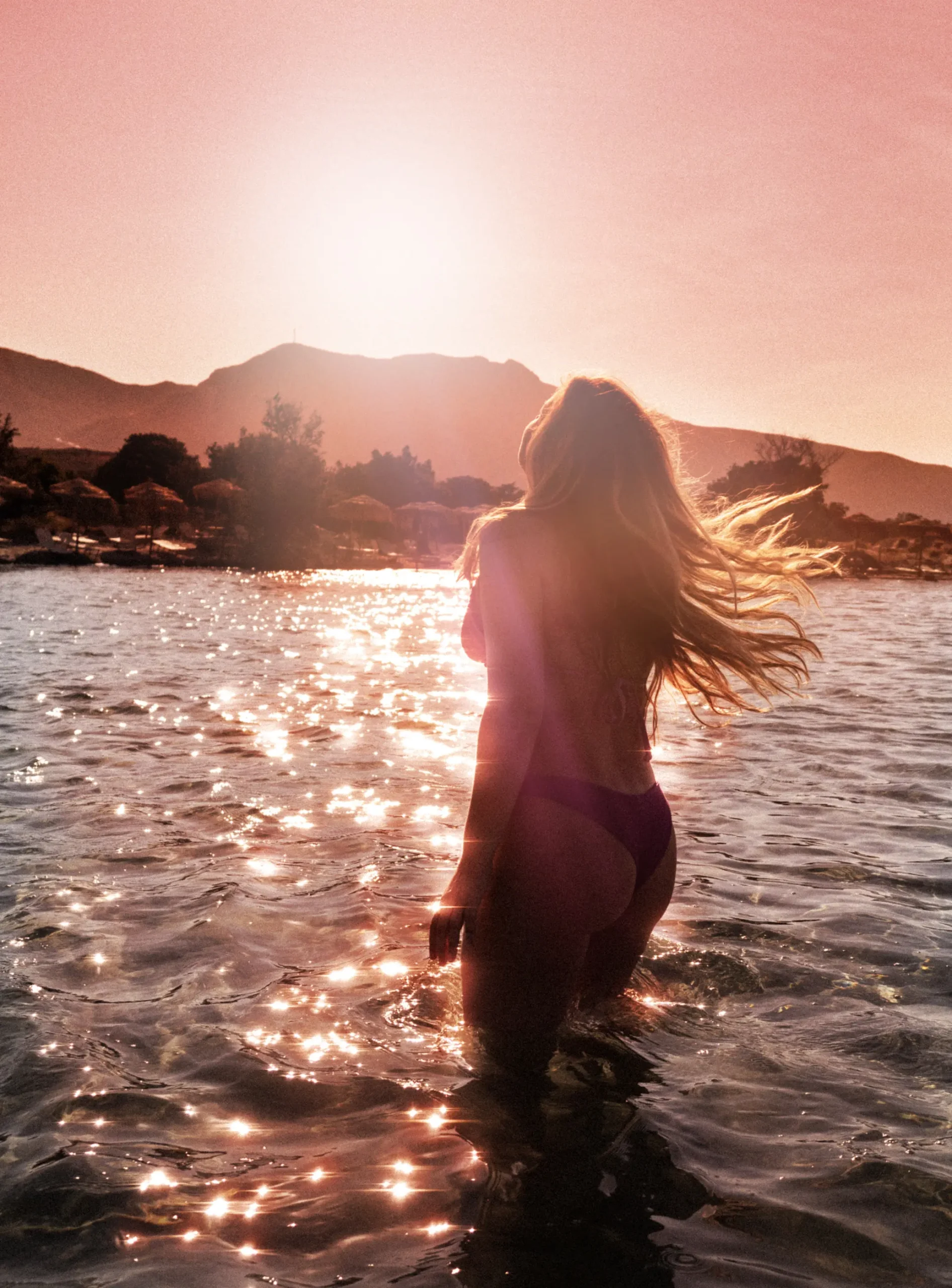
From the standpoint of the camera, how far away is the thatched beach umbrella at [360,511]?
209ft

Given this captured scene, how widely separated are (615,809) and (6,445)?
58.8 m

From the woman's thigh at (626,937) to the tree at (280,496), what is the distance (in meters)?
51.1

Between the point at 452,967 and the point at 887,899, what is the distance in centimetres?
210

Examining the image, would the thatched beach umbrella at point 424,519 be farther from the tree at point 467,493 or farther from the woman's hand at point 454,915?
the woman's hand at point 454,915

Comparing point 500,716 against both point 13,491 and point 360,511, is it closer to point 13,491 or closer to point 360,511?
point 13,491

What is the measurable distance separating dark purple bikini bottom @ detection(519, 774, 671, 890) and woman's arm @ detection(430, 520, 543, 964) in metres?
0.12

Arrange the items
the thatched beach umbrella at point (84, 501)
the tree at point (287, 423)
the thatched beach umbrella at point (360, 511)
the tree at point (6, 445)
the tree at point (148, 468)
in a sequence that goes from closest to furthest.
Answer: the thatched beach umbrella at point (84, 501), the tree at point (6, 445), the tree at point (287, 423), the thatched beach umbrella at point (360, 511), the tree at point (148, 468)

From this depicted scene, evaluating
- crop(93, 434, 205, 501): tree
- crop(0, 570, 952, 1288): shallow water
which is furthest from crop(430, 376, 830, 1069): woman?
crop(93, 434, 205, 501): tree

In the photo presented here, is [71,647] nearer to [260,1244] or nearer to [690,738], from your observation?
[690,738]

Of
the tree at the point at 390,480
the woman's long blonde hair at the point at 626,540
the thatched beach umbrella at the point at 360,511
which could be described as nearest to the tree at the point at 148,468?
the thatched beach umbrella at the point at 360,511

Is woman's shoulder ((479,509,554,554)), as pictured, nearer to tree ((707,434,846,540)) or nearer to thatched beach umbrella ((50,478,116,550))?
thatched beach umbrella ((50,478,116,550))

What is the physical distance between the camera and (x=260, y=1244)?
2.34 metres

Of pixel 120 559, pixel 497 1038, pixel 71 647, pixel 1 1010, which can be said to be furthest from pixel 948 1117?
pixel 120 559

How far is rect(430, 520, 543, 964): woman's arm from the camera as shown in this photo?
2.64 m
